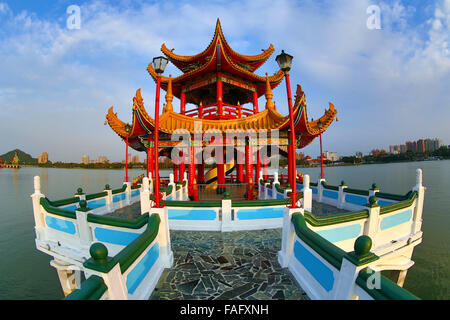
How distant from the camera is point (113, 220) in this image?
4359 mm

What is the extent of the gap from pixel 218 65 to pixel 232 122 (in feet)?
14.5

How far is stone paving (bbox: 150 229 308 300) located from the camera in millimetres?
3201

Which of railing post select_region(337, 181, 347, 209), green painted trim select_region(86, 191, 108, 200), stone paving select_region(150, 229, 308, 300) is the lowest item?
stone paving select_region(150, 229, 308, 300)

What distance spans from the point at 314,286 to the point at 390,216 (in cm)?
393

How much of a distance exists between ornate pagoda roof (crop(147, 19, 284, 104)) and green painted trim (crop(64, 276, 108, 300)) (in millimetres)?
12703

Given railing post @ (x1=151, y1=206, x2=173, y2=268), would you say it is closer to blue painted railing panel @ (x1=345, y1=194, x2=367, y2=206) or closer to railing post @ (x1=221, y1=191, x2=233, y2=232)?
railing post @ (x1=221, y1=191, x2=233, y2=232)

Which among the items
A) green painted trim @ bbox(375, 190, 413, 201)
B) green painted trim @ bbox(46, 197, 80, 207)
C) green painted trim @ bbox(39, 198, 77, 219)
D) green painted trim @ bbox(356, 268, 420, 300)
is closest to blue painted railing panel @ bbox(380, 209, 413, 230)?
green painted trim @ bbox(375, 190, 413, 201)

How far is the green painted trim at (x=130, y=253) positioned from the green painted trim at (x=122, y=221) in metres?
0.20

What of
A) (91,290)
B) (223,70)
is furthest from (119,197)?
(223,70)

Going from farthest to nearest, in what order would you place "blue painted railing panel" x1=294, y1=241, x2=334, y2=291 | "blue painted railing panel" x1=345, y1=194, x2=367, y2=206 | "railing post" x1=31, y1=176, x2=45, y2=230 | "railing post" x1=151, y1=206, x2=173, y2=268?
1. "blue painted railing panel" x1=345, y1=194, x2=367, y2=206
2. "railing post" x1=31, y1=176, x2=45, y2=230
3. "railing post" x1=151, y1=206, x2=173, y2=268
4. "blue painted railing panel" x1=294, y1=241, x2=334, y2=291

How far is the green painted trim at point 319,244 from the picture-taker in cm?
248

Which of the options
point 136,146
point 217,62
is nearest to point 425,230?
point 217,62

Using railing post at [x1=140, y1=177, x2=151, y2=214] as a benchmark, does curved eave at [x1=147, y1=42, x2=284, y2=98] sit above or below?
above

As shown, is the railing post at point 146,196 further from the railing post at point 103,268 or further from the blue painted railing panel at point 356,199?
the blue painted railing panel at point 356,199
